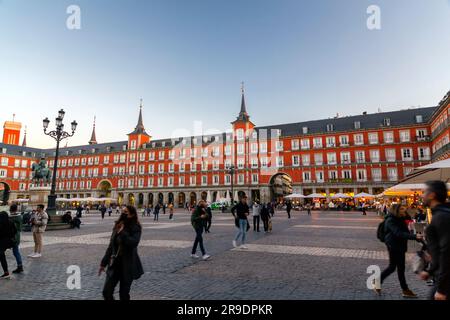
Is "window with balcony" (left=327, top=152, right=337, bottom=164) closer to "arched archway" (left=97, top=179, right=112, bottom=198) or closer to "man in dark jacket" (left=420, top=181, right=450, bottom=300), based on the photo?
"man in dark jacket" (left=420, top=181, right=450, bottom=300)

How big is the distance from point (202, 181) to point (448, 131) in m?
39.9

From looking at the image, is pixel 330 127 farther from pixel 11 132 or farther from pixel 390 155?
pixel 11 132

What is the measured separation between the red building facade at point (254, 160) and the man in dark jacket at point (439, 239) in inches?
1427

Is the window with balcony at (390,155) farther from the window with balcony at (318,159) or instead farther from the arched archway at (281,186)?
the arched archway at (281,186)

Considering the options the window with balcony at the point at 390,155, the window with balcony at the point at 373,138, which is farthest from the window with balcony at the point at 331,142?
the window with balcony at the point at 390,155

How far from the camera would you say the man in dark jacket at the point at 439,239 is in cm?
241

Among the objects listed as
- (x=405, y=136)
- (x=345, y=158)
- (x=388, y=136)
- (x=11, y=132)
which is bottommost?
(x=345, y=158)

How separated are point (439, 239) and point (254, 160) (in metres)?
46.8

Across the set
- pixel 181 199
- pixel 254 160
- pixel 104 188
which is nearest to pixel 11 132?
pixel 104 188

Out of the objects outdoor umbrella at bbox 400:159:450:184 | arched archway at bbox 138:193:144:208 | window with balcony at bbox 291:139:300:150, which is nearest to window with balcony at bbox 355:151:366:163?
window with balcony at bbox 291:139:300:150

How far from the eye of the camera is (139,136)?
204ft

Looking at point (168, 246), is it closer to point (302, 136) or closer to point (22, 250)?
point (22, 250)

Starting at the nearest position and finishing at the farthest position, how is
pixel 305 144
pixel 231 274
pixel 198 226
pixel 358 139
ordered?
pixel 231 274 → pixel 198 226 → pixel 358 139 → pixel 305 144

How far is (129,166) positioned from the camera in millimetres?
61562
